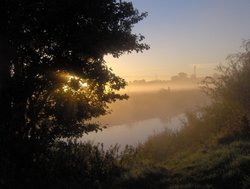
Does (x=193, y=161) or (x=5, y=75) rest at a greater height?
(x=5, y=75)

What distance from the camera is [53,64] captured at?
41.2 feet

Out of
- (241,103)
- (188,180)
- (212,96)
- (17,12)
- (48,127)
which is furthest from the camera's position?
(212,96)

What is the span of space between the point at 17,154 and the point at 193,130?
19.2 m

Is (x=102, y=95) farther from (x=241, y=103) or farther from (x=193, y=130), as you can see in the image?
(x=193, y=130)

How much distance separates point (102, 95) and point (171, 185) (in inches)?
150

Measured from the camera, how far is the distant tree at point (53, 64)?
39.0ft

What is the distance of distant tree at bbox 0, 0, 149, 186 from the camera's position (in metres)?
11.9

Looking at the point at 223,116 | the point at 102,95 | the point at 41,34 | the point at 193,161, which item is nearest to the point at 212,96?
the point at 223,116

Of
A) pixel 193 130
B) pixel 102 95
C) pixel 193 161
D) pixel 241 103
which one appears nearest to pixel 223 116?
pixel 241 103

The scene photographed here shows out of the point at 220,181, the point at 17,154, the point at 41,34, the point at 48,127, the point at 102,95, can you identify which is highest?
the point at 41,34

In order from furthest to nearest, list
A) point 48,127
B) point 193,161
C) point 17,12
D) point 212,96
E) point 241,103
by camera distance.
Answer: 1. point 212,96
2. point 241,103
3. point 193,161
4. point 48,127
5. point 17,12

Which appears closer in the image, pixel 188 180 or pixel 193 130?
pixel 188 180

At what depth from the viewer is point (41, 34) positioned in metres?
12.3

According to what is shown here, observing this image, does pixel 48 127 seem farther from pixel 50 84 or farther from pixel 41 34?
pixel 41 34
